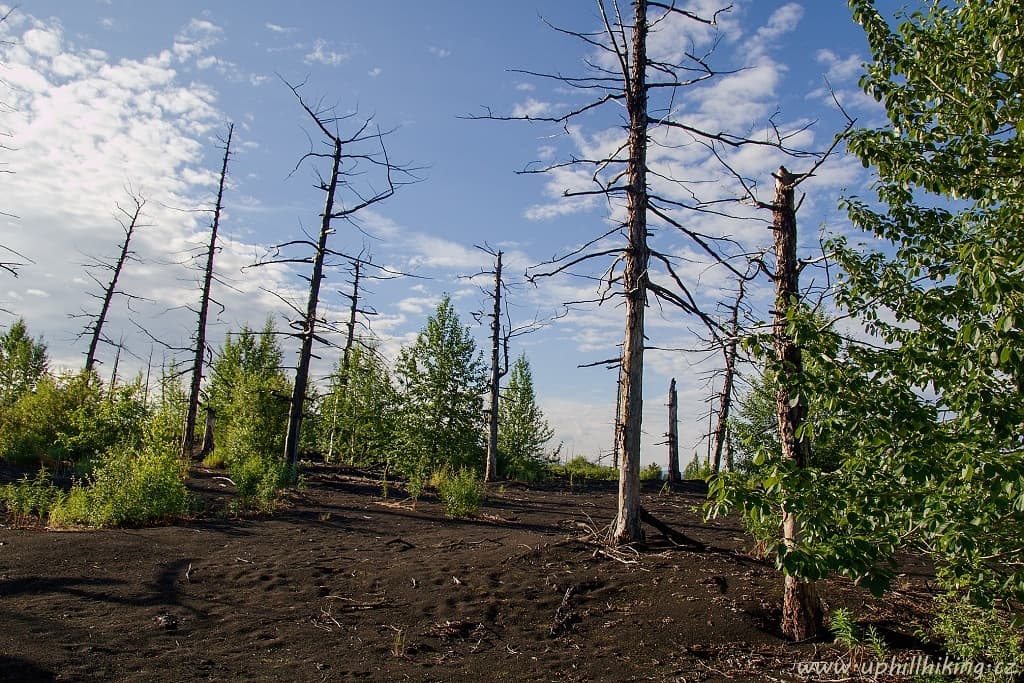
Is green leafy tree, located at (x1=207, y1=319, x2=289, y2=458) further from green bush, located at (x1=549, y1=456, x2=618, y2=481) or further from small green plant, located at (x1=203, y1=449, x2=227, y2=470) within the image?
green bush, located at (x1=549, y1=456, x2=618, y2=481)

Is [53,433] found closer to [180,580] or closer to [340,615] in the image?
[180,580]

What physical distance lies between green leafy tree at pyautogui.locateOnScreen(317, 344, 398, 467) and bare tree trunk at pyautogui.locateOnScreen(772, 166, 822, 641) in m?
17.1

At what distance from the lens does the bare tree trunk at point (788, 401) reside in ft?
22.0

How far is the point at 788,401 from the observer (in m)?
6.66

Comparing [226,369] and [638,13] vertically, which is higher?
[638,13]

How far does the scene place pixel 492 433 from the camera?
24156mm

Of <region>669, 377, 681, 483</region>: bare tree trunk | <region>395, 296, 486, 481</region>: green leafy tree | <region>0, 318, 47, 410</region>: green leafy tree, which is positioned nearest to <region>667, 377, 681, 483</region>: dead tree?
<region>669, 377, 681, 483</region>: bare tree trunk

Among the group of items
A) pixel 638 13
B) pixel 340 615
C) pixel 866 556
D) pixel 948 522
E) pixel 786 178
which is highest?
pixel 638 13

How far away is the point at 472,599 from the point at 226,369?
100ft

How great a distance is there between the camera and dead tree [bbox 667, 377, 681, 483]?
26.9 meters

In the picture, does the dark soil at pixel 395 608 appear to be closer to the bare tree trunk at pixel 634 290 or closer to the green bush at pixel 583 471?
the bare tree trunk at pixel 634 290

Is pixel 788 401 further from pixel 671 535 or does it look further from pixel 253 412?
pixel 253 412

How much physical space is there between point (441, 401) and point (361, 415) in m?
3.07

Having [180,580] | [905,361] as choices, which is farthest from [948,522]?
[180,580]
